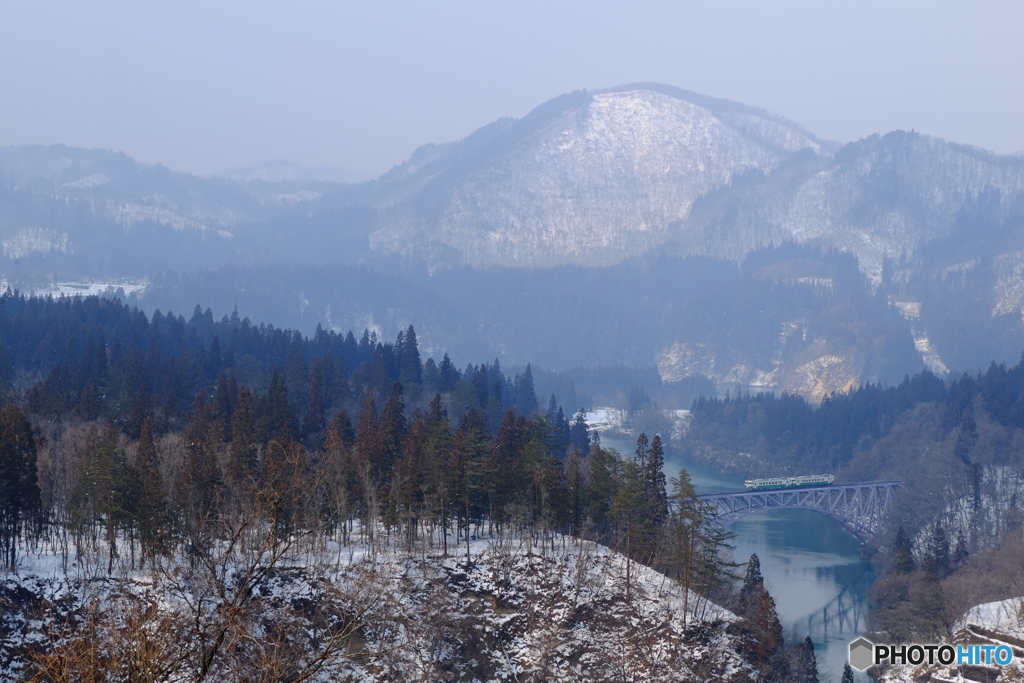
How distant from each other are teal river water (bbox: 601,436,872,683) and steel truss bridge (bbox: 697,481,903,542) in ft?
6.79

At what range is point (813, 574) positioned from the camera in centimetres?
7606

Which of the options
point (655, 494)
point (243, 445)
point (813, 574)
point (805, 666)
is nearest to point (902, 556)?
point (813, 574)

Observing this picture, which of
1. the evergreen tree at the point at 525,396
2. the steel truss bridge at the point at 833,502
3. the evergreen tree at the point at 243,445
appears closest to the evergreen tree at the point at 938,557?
the steel truss bridge at the point at 833,502

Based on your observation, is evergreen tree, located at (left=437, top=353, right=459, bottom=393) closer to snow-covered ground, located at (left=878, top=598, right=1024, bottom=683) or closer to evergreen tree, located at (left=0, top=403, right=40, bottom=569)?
evergreen tree, located at (left=0, top=403, right=40, bottom=569)

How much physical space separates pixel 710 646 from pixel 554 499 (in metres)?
11.6

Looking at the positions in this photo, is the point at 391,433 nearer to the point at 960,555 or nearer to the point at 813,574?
the point at 813,574

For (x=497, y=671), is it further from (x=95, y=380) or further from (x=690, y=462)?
(x=690, y=462)

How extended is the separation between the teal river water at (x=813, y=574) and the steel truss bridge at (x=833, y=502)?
81.5 inches

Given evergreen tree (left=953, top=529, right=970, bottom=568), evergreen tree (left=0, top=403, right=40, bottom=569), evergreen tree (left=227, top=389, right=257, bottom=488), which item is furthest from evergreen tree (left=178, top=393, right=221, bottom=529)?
evergreen tree (left=953, top=529, right=970, bottom=568)

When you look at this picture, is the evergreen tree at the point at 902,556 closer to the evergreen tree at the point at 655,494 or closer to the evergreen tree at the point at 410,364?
the evergreen tree at the point at 655,494

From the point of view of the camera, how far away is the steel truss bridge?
85188 mm

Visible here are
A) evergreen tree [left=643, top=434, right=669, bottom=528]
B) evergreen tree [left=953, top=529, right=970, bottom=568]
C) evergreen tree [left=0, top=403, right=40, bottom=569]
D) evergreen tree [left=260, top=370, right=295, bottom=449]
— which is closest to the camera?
evergreen tree [left=0, top=403, right=40, bottom=569]

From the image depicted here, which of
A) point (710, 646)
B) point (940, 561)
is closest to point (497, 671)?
point (710, 646)

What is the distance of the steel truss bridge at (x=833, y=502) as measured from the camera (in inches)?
3354
